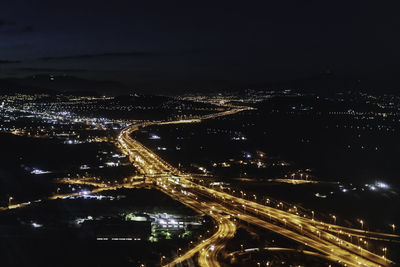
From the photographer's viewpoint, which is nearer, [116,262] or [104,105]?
[116,262]

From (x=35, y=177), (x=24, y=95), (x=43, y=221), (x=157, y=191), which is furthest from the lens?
(x=24, y=95)

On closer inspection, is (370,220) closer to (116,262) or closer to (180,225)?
(180,225)

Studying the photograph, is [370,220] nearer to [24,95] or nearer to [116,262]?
[116,262]

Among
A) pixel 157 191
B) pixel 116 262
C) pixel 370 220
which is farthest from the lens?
pixel 157 191

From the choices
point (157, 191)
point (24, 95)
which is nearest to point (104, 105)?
point (24, 95)

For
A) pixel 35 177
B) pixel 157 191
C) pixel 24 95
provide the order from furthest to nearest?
pixel 24 95, pixel 35 177, pixel 157 191

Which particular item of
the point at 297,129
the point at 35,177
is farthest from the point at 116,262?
the point at 297,129
